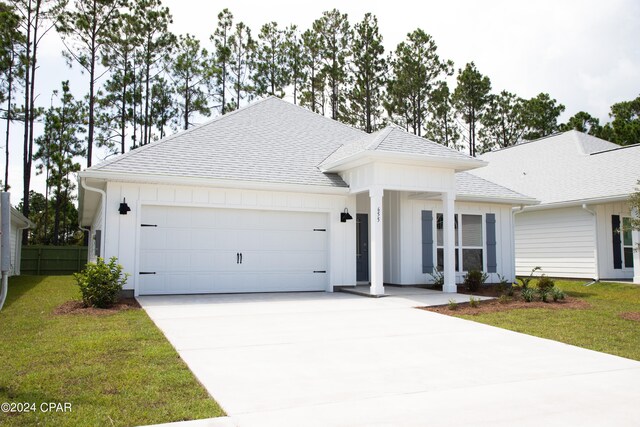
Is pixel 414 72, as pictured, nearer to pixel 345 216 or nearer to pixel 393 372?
pixel 345 216

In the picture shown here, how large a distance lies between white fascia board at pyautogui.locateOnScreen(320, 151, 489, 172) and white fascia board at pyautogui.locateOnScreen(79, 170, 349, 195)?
71cm

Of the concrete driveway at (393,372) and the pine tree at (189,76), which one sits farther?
the pine tree at (189,76)

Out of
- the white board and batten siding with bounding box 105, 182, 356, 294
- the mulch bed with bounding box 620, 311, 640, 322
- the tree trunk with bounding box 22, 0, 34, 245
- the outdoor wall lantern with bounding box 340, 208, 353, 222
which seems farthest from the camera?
the tree trunk with bounding box 22, 0, 34, 245

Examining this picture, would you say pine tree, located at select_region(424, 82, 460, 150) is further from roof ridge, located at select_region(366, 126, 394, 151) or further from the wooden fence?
the wooden fence

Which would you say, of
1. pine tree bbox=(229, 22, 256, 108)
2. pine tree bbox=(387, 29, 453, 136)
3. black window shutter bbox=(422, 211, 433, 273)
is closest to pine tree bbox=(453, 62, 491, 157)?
pine tree bbox=(387, 29, 453, 136)

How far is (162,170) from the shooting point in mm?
11016

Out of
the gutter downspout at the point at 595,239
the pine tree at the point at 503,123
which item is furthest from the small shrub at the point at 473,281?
the pine tree at the point at 503,123

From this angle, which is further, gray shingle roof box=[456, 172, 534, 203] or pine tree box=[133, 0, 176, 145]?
pine tree box=[133, 0, 176, 145]

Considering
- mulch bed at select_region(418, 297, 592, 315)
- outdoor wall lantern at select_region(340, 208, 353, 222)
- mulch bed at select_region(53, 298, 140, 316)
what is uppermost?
outdoor wall lantern at select_region(340, 208, 353, 222)

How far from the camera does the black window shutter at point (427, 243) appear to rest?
13.8 meters

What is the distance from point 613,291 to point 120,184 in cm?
1320

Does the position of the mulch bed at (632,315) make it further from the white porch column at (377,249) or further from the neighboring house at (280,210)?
the white porch column at (377,249)

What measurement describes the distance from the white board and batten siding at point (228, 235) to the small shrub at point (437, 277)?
2440mm

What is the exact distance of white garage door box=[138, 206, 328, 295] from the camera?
1127 centimetres
